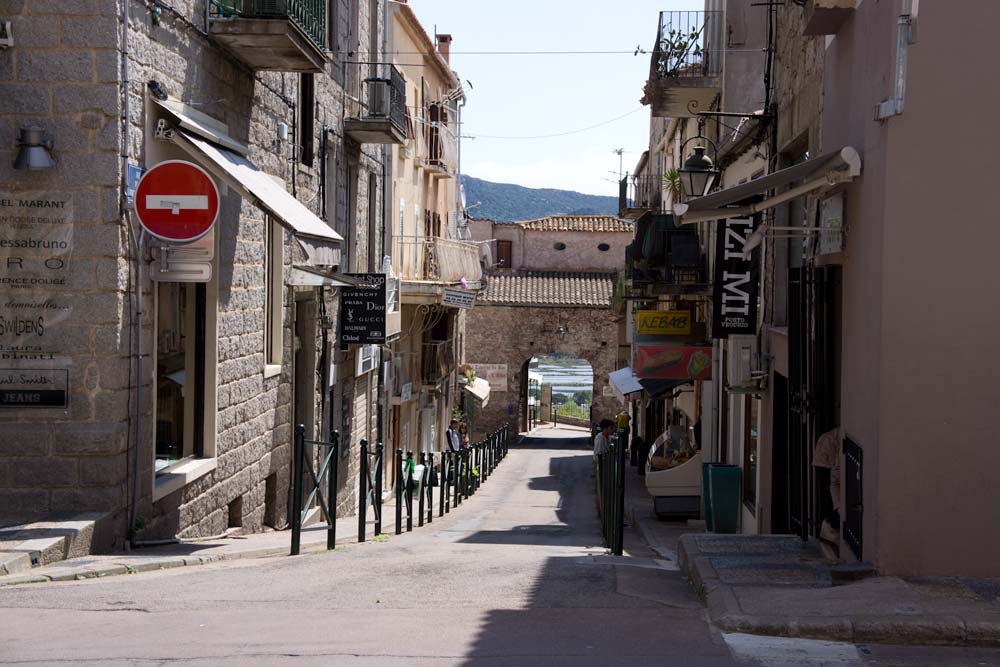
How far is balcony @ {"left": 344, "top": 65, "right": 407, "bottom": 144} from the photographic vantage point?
19.2 metres

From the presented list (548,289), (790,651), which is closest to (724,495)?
(790,651)

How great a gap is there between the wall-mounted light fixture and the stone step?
8.40 ft

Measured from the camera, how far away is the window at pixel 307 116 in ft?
53.0

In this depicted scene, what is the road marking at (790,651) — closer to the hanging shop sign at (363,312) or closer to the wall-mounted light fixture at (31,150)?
the wall-mounted light fixture at (31,150)

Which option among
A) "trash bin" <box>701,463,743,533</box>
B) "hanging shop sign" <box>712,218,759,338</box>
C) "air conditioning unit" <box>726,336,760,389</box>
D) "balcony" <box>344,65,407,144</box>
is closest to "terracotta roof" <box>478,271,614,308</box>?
"balcony" <box>344,65,407,144</box>

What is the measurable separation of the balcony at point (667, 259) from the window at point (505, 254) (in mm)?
28262

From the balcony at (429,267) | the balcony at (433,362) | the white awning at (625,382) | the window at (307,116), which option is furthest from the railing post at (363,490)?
the balcony at (433,362)

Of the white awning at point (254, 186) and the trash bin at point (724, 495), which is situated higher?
the white awning at point (254, 186)

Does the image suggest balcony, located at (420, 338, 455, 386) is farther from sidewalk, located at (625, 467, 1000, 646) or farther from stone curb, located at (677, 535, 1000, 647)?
stone curb, located at (677, 535, 1000, 647)

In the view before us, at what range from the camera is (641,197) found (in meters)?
33.5

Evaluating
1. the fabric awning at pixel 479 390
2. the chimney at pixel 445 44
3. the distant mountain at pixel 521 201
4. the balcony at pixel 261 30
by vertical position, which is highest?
the distant mountain at pixel 521 201

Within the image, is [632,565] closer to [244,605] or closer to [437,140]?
[244,605]

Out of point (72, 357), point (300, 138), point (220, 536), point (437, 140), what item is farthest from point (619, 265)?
point (72, 357)

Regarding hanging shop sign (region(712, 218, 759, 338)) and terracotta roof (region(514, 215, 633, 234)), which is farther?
terracotta roof (region(514, 215, 633, 234))
